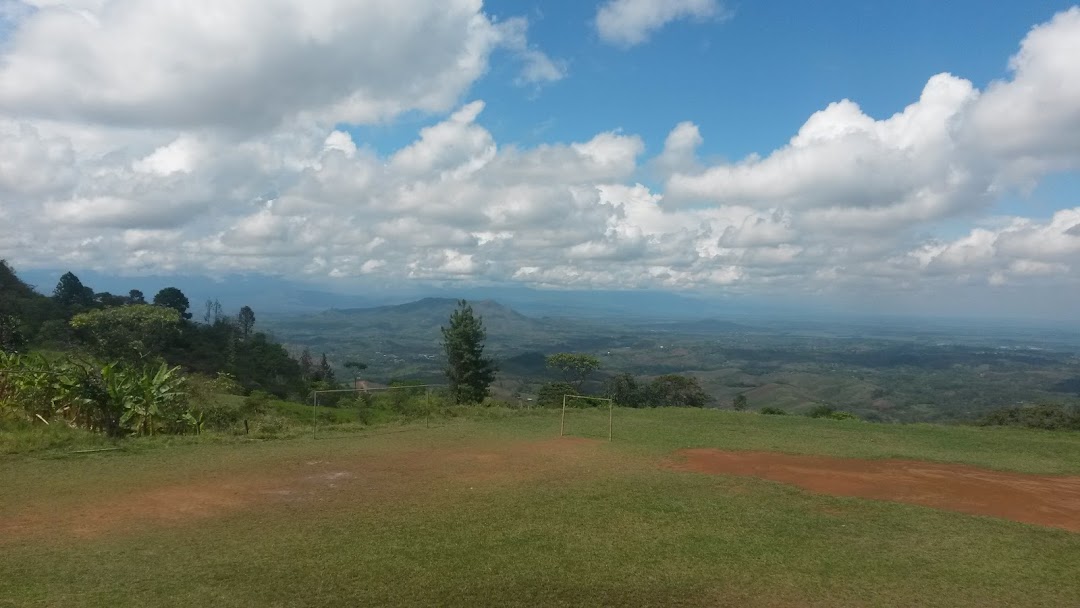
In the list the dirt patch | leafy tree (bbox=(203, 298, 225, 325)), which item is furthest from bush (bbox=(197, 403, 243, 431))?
leafy tree (bbox=(203, 298, 225, 325))

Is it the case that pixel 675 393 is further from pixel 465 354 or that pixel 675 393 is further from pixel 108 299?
pixel 108 299

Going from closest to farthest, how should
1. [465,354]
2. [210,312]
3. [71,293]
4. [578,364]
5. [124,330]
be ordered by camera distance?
[124,330], [465,354], [578,364], [71,293], [210,312]

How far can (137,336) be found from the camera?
35.9m

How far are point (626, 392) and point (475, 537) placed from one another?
34926 millimetres

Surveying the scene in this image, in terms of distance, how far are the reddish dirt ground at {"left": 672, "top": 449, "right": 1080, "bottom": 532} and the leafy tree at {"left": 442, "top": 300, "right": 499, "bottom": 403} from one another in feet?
70.3

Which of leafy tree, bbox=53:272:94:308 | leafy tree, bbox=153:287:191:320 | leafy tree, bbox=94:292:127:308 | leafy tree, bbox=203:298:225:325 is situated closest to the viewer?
leafy tree, bbox=53:272:94:308

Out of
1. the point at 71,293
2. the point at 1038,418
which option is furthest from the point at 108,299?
the point at 1038,418

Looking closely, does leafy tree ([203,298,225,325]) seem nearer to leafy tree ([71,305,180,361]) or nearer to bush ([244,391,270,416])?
leafy tree ([71,305,180,361])

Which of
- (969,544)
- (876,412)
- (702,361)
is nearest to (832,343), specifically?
(702,361)

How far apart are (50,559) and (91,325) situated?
35.2 metres

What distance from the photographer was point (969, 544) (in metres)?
8.61

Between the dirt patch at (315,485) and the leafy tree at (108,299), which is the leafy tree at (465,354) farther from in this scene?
the leafy tree at (108,299)

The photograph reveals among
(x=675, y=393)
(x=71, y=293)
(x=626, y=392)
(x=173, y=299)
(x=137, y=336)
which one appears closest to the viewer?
(x=137, y=336)

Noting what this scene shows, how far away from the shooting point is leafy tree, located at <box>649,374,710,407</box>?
4172 cm
